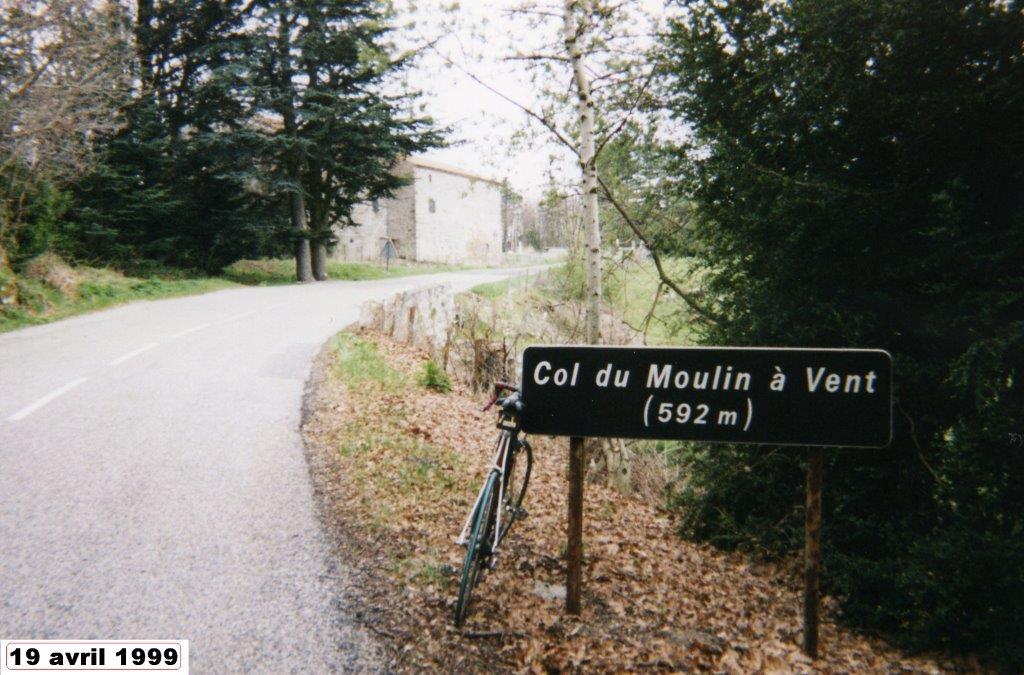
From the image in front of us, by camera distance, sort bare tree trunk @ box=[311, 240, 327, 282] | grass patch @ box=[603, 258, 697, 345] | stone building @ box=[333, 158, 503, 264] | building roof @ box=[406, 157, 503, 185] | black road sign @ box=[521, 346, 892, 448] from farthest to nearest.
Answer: building roof @ box=[406, 157, 503, 185] → stone building @ box=[333, 158, 503, 264] → bare tree trunk @ box=[311, 240, 327, 282] → grass patch @ box=[603, 258, 697, 345] → black road sign @ box=[521, 346, 892, 448]

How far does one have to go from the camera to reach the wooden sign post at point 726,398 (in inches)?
117

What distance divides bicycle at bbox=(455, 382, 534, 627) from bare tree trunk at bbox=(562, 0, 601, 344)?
3452 mm

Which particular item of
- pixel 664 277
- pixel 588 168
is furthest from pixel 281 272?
pixel 664 277

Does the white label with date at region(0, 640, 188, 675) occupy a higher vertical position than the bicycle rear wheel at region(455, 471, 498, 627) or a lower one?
lower

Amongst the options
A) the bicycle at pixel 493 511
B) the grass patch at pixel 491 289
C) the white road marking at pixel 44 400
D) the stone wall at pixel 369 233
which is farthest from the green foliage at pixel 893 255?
the stone wall at pixel 369 233

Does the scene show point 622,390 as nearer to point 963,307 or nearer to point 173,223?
point 963,307

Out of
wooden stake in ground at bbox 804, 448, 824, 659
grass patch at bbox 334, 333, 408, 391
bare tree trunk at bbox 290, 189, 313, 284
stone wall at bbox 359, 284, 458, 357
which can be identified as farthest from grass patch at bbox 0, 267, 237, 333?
wooden stake in ground at bbox 804, 448, 824, 659

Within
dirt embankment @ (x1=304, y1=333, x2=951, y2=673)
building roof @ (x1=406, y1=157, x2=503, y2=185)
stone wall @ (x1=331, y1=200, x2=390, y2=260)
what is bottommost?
dirt embankment @ (x1=304, y1=333, x2=951, y2=673)

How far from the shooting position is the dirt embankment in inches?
125

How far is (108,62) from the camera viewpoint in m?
15.6

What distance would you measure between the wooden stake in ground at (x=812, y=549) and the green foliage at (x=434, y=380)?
269 inches

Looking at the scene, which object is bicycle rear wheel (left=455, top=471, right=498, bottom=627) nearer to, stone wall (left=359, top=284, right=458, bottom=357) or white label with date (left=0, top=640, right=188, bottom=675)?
white label with date (left=0, top=640, right=188, bottom=675)

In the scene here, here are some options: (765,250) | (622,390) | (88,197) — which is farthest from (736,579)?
(88,197)

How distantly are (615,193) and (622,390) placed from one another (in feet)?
16.9
